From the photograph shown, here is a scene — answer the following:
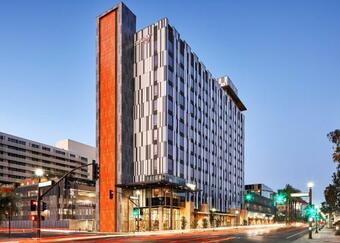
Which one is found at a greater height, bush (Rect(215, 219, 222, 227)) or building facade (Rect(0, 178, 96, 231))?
building facade (Rect(0, 178, 96, 231))

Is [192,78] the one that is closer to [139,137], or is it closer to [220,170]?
[139,137]

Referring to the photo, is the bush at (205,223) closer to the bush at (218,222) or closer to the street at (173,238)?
the bush at (218,222)

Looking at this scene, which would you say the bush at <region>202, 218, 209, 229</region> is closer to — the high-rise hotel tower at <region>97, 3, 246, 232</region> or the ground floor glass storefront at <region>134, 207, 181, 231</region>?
the high-rise hotel tower at <region>97, 3, 246, 232</region>

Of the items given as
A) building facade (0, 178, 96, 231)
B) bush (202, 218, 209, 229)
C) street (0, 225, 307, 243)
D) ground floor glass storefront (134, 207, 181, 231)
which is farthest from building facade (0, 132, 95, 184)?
street (0, 225, 307, 243)

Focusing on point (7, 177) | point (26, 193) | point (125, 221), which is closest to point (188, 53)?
point (125, 221)

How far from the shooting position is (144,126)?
86500 millimetres

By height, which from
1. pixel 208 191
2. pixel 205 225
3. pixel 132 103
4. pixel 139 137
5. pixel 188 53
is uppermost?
pixel 188 53

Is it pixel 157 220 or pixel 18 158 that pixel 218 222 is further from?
pixel 18 158

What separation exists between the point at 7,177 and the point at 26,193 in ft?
185

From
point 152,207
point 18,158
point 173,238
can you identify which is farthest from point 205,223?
point 18,158

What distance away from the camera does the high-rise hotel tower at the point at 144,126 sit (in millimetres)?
80875

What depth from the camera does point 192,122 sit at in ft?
333

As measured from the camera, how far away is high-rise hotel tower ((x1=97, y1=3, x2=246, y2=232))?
8088 cm

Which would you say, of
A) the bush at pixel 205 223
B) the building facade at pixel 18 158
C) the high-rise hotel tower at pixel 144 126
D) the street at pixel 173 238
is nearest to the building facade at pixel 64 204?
the bush at pixel 205 223
